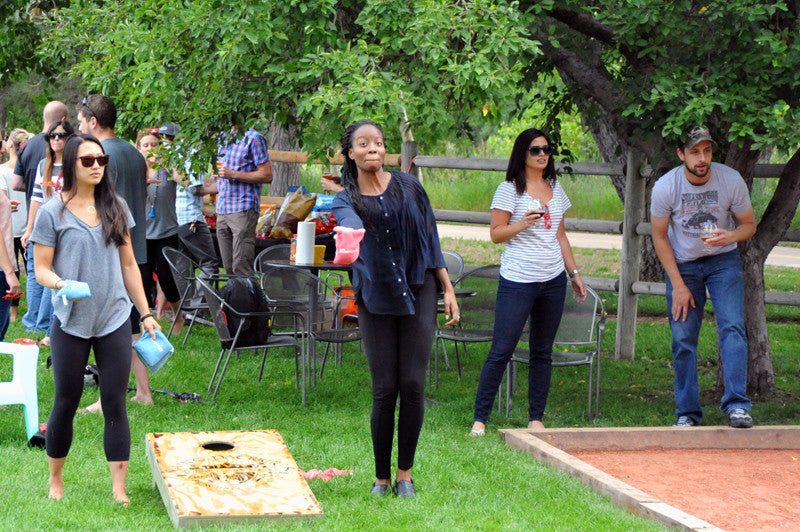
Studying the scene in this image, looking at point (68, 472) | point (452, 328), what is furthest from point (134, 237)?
point (452, 328)

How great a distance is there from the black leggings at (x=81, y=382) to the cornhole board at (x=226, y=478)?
0.27 meters

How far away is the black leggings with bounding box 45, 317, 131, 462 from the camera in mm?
4691

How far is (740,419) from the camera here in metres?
6.59

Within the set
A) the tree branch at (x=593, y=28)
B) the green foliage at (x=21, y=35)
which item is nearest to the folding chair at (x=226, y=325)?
the tree branch at (x=593, y=28)

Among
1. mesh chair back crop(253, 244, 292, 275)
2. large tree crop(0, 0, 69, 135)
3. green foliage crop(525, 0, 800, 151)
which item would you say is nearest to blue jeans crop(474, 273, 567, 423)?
green foliage crop(525, 0, 800, 151)

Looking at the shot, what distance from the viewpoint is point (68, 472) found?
545 centimetres

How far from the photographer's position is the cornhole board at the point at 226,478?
459 cm

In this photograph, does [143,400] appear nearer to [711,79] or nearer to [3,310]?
[3,310]

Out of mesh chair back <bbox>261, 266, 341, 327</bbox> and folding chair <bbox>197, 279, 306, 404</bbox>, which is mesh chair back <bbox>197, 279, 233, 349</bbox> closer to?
folding chair <bbox>197, 279, 306, 404</bbox>

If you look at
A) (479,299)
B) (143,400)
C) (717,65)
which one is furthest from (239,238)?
(717,65)

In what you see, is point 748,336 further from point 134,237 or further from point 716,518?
point 134,237

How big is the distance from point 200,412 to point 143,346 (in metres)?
2.41

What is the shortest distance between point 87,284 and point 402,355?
1463 mm

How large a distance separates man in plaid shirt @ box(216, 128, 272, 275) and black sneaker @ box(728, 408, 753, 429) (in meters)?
4.85
